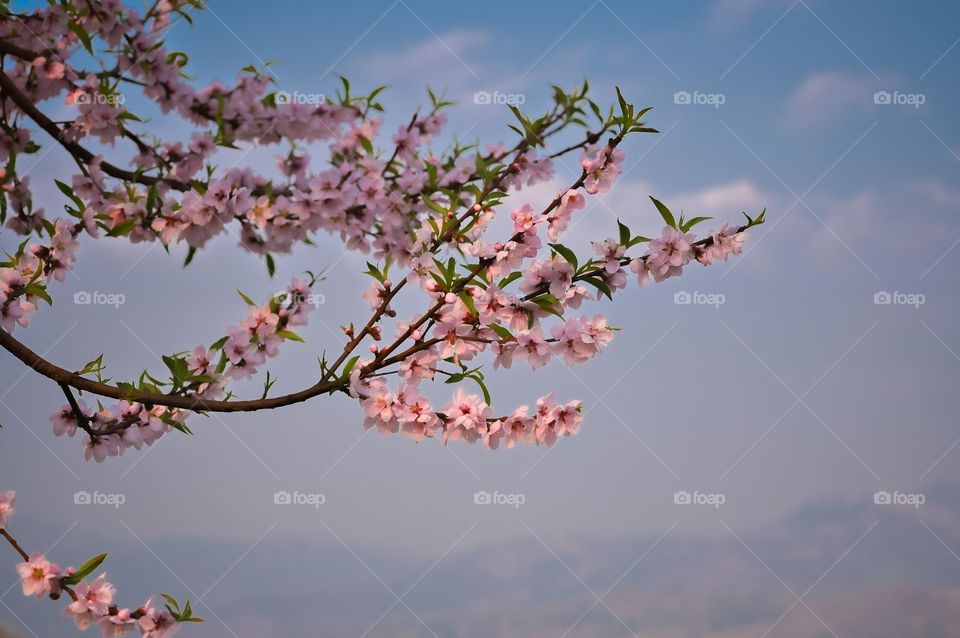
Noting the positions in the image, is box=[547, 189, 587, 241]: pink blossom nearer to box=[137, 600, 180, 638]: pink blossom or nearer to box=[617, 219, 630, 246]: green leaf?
box=[617, 219, 630, 246]: green leaf

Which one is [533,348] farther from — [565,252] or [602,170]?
[602,170]

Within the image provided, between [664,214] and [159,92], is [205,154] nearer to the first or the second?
[159,92]

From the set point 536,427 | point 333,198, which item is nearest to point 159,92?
point 333,198

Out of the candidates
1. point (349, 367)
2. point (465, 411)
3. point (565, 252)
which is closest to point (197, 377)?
point (349, 367)

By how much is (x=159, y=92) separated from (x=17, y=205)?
91 centimetres

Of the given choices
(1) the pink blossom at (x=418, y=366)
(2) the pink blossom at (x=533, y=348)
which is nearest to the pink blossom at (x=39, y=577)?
Answer: (1) the pink blossom at (x=418, y=366)

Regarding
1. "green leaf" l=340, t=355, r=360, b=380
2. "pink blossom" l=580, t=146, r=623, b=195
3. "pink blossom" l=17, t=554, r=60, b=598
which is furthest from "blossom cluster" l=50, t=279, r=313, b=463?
"pink blossom" l=580, t=146, r=623, b=195

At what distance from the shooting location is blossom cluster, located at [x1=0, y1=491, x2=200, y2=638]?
2.96 meters

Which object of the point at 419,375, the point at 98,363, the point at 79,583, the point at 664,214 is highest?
the point at 664,214

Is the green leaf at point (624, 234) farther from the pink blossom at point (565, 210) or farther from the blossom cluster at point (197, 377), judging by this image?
the blossom cluster at point (197, 377)

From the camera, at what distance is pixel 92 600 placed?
296 cm

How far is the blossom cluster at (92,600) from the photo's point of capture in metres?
2.96

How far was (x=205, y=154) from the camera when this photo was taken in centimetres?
392

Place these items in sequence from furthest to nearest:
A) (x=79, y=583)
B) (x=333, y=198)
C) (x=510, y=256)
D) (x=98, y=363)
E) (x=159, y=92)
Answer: (x=159, y=92) → (x=333, y=198) → (x=98, y=363) → (x=79, y=583) → (x=510, y=256)
